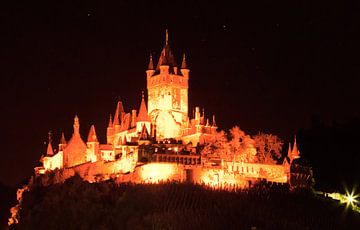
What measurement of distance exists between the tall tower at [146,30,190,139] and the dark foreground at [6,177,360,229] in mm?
9961

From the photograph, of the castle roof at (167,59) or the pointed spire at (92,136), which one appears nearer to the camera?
the pointed spire at (92,136)

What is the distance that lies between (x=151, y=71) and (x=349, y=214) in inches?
809

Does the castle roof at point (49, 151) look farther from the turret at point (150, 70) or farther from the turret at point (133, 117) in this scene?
the turret at point (150, 70)

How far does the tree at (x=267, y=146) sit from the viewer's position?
2835 inches

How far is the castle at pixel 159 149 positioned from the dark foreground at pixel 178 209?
4.27 ft

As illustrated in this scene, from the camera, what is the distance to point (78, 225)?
61.4 meters

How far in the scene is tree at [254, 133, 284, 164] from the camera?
236ft

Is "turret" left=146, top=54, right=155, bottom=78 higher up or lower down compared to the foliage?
higher up

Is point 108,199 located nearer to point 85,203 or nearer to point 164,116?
point 85,203

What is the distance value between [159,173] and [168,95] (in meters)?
13.4

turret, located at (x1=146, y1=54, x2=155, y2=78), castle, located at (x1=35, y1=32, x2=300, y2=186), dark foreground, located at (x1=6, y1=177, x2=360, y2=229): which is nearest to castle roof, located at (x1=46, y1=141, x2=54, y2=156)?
castle, located at (x1=35, y1=32, x2=300, y2=186)

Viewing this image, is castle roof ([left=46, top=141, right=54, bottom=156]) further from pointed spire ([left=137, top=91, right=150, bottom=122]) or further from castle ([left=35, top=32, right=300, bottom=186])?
pointed spire ([left=137, top=91, right=150, bottom=122])

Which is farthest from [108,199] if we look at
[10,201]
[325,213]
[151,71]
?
[10,201]

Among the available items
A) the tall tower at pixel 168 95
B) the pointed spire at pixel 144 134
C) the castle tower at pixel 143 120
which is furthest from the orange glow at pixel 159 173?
the tall tower at pixel 168 95
